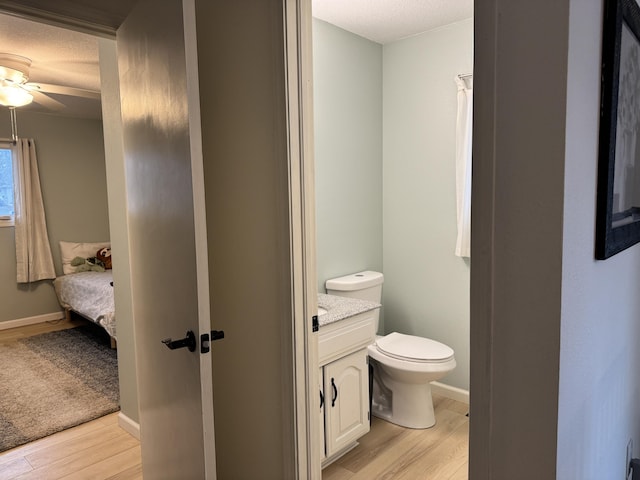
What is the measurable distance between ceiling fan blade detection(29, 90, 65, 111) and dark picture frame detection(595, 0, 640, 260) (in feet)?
13.9

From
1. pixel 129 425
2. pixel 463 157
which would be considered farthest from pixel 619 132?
pixel 129 425

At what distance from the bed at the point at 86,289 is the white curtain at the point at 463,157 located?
261cm

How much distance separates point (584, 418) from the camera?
1.01 metres

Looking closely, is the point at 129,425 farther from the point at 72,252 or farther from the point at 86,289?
the point at 72,252

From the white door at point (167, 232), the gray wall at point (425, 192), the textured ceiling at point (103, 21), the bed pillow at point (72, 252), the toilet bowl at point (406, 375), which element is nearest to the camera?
the white door at point (167, 232)

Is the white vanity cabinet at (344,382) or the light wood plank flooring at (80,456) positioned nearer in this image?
the white vanity cabinet at (344,382)

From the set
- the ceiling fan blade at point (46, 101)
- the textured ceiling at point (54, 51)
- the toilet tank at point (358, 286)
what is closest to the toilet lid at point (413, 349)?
the toilet tank at point (358, 286)

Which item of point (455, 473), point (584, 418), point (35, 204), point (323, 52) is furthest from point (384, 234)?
point (35, 204)

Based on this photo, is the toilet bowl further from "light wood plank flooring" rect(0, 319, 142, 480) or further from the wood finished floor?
"light wood plank flooring" rect(0, 319, 142, 480)

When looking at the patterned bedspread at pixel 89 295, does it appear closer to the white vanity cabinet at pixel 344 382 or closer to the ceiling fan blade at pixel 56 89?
the ceiling fan blade at pixel 56 89

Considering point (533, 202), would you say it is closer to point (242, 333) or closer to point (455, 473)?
point (242, 333)

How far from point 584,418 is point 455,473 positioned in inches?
53.0

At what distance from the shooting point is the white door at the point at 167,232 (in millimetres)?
1308

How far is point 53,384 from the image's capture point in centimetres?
329
